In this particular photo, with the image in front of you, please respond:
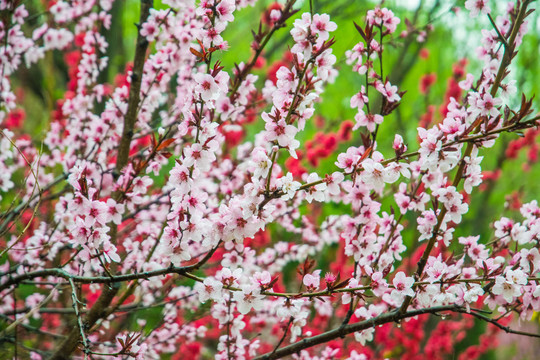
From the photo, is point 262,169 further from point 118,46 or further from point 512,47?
point 118,46

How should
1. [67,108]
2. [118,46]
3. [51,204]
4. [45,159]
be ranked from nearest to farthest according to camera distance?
[67,108]
[45,159]
[51,204]
[118,46]

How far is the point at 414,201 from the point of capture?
2604mm

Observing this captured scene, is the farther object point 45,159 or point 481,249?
point 45,159

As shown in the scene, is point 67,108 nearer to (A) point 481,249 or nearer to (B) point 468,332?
(A) point 481,249

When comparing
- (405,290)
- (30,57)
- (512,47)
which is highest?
(30,57)

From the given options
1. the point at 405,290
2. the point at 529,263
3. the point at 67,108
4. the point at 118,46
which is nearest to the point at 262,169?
the point at 405,290

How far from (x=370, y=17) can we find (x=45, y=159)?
303cm

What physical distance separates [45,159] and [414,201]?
10.2 ft

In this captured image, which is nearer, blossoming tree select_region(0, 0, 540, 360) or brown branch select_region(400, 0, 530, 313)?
blossoming tree select_region(0, 0, 540, 360)

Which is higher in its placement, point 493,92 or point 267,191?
point 493,92

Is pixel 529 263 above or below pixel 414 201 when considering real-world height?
below

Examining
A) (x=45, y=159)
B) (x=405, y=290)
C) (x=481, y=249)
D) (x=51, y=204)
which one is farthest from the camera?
(x=51, y=204)

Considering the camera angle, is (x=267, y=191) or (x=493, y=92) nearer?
(x=267, y=191)

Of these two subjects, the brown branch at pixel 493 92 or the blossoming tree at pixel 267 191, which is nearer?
the blossoming tree at pixel 267 191
